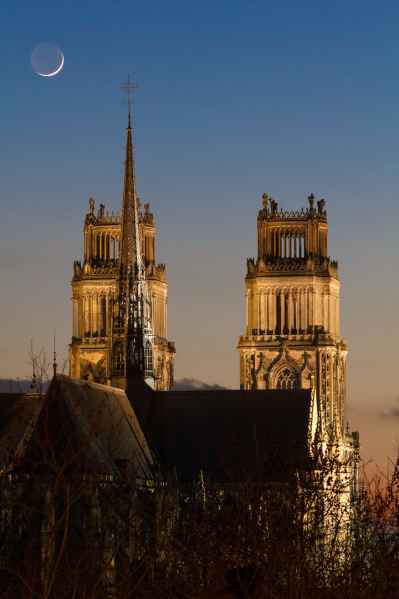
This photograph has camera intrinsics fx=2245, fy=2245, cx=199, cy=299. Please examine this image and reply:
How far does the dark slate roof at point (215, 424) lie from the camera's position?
94.4m

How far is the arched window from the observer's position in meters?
143

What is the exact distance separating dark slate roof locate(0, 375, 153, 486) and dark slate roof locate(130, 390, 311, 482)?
464 cm

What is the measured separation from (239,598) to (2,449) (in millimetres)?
33683

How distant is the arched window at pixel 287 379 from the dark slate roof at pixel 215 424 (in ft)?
146

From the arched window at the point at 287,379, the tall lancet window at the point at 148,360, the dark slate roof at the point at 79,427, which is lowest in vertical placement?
the dark slate roof at the point at 79,427

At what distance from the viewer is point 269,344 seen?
470 ft

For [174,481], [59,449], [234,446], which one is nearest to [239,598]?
[59,449]

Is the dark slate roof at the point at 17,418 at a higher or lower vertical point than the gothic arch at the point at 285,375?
lower

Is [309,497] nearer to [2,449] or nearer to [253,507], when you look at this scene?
[253,507]

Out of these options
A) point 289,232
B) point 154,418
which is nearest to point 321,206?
point 289,232

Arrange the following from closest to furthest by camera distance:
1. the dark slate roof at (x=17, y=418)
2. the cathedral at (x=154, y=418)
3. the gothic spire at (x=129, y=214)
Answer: the cathedral at (x=154, y=418) → the dark slate roof at (x=17, y=418) → the gothic spire at (x=129, y=214)

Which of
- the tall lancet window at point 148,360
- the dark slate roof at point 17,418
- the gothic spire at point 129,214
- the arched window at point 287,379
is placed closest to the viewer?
the dark slate roof at point 17,418

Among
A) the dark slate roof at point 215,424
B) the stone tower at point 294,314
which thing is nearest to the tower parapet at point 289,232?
the stone tower at point 294,314

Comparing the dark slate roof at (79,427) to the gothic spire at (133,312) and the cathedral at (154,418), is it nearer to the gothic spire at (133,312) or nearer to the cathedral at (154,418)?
the cathedral at (154,418)
